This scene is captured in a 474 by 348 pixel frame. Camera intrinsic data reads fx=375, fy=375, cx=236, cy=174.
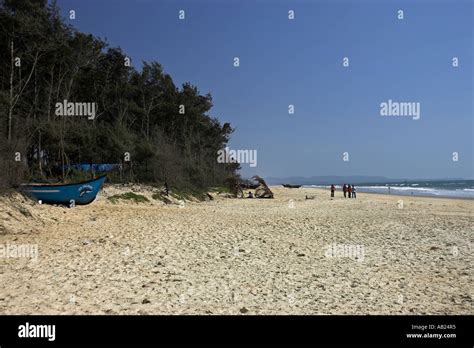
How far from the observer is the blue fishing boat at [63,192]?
590 inches

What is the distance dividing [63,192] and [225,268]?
10732 millimetres

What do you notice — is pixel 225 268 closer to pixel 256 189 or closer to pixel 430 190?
pixel 256 189

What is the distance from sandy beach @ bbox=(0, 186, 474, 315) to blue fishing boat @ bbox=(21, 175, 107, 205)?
153cm

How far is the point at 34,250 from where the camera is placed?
8.72 metres

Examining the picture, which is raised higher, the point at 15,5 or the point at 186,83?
the point at 186,83

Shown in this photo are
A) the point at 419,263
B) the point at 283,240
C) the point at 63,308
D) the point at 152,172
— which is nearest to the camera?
the point at 63,308

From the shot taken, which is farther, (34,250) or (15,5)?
(15,5)

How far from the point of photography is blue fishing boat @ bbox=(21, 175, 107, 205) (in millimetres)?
14977

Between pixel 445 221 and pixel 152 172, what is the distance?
67.0 feet

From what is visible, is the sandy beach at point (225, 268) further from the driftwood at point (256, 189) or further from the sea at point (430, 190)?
the sea at point (430, 190)

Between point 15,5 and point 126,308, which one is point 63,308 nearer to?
point 126,308

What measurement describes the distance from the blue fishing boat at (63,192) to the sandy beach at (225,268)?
1.53m

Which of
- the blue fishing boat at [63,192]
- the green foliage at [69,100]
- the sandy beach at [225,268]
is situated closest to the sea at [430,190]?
the green foliage at [69,100]

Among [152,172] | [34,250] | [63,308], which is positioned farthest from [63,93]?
[63,308]
